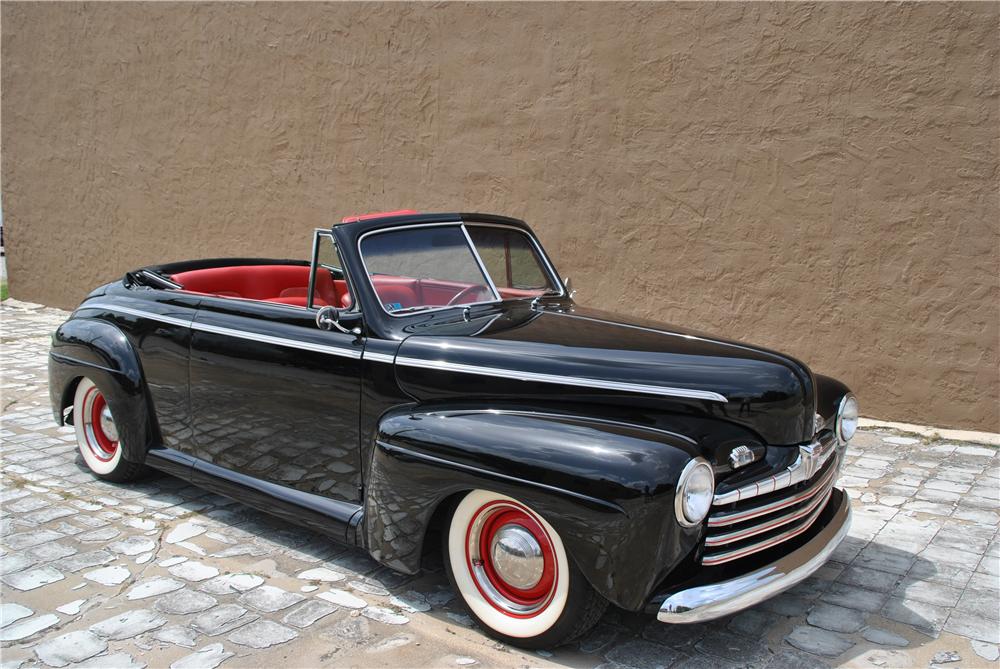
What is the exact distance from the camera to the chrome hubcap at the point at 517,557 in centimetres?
283

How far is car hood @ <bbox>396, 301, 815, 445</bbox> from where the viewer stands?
2895mm

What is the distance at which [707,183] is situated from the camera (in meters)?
6.18

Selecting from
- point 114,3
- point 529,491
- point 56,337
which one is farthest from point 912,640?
point 114,3

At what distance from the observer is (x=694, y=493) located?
8.40ft

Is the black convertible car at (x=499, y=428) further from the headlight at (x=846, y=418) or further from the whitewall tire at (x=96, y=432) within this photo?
the whitewall tire at (x=96, y=432)

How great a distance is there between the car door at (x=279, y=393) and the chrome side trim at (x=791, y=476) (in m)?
1.47

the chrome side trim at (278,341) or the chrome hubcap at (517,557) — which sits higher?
the chrome side trim at (278,341)

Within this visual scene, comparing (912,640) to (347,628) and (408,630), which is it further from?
(347,628)

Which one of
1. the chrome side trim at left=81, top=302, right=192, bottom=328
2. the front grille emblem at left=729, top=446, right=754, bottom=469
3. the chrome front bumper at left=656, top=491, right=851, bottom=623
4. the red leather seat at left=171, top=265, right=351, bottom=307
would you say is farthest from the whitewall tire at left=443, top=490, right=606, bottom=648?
the red leather seat at left=171, top=265, right=351, bottom=307

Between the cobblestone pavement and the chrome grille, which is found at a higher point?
the chrome grille

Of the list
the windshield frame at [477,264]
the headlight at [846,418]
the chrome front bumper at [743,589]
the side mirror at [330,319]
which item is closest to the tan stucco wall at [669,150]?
the windshield frame at [477,264]

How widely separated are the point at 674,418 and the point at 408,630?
4.00ft

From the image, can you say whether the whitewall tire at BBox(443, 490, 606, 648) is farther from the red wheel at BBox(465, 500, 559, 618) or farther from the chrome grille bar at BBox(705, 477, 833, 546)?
the chrome grille bar at BBox(705, 477, 833, 546)

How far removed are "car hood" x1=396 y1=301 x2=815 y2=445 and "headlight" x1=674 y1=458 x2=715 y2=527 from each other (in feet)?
1.06
